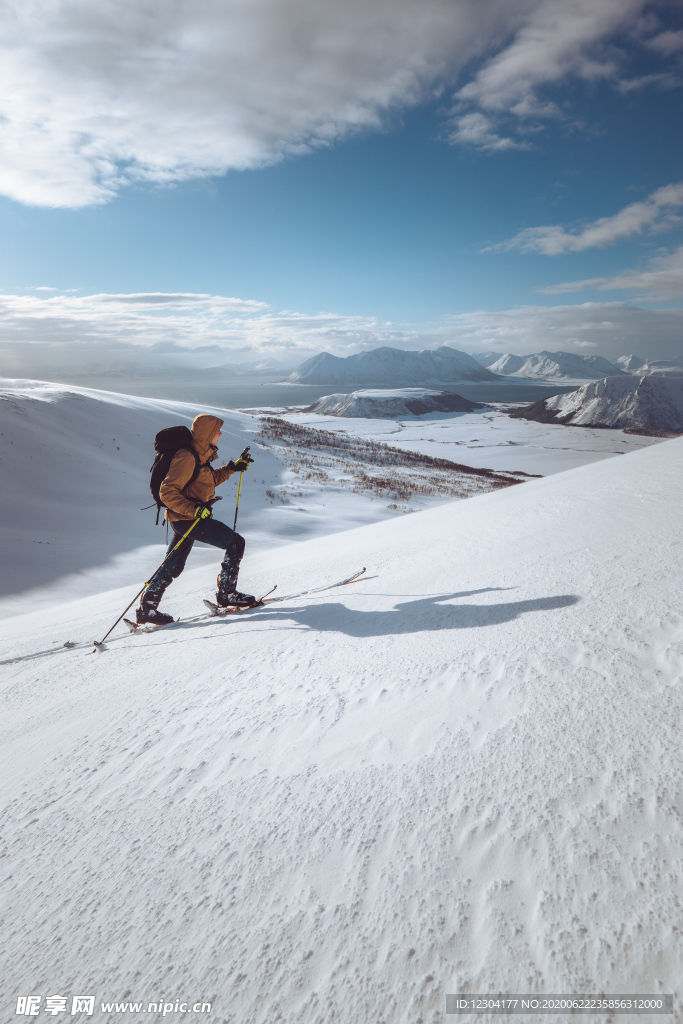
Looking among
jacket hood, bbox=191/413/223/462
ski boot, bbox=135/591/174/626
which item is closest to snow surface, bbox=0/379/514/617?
ski boot, bbox=135/591/174/626

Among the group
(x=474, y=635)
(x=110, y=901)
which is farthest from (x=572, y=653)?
(x=110, y=901)

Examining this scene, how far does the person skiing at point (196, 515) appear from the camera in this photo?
413cm

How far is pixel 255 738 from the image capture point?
2.29 metres

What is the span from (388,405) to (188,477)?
77.3m

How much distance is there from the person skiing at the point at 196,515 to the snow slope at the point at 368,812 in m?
1.10

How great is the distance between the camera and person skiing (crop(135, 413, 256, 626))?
4133 millimetres

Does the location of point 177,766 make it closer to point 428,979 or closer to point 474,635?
point 428,979

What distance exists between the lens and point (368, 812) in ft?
5.81

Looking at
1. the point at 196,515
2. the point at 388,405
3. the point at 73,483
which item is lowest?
the point at 73,483

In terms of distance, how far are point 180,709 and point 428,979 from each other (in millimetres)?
1834

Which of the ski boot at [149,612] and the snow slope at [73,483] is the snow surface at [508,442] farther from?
the ski boot at [149,612]

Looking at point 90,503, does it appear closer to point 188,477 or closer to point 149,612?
point 149,612

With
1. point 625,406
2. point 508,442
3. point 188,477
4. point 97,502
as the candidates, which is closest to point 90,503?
point 97,502

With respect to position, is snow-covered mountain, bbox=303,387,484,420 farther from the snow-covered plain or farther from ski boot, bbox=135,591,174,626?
ski boot, bbox=135,591,174,626
